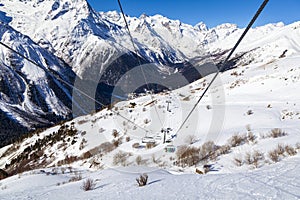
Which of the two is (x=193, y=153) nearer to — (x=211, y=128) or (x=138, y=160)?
(x=138, y=160)

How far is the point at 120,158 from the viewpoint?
41.3 ft

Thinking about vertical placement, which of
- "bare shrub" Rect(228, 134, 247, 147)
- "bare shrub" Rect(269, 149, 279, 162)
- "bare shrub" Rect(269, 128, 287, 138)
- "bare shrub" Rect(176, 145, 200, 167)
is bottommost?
"bare shrub" Rect(176, 145, 200, 167)

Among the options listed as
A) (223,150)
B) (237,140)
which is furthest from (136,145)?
(237,140)

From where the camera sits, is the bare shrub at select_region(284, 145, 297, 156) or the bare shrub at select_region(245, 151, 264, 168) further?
the bare shrub at select_region(245, 151, 264, 168)

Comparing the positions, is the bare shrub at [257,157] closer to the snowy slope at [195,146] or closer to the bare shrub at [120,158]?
the snowy slope at [195,146]

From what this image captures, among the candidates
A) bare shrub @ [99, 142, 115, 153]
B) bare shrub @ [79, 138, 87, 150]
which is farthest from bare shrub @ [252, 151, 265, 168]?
bare shrub @ [79, 138, 87, 150]

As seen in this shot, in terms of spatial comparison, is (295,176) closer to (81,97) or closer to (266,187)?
(266,187)

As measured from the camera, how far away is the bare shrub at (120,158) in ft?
39.3

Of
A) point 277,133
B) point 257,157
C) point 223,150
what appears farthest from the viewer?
point 277,133

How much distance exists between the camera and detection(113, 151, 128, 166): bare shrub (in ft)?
39.3

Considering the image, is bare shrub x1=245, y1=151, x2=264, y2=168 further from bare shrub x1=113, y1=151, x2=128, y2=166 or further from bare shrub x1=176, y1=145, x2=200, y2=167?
bare shrub x1=113, y1=151, x2=128, y2=166

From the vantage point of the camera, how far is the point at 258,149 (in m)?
8.55

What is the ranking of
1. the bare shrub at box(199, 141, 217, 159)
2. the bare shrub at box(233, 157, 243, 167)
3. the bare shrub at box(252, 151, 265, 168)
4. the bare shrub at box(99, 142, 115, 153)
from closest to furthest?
the bare shrub at box(252, 151, 265, 168), the bare shrub at box(233, 157, 243, 167), the bare shrub at box(199, 141, 217, 159), the bare shrub at box(99, 142, 115, 153)

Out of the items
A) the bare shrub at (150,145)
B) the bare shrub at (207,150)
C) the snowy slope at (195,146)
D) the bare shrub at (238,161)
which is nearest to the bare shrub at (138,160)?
the snowy slope at (195,146)
